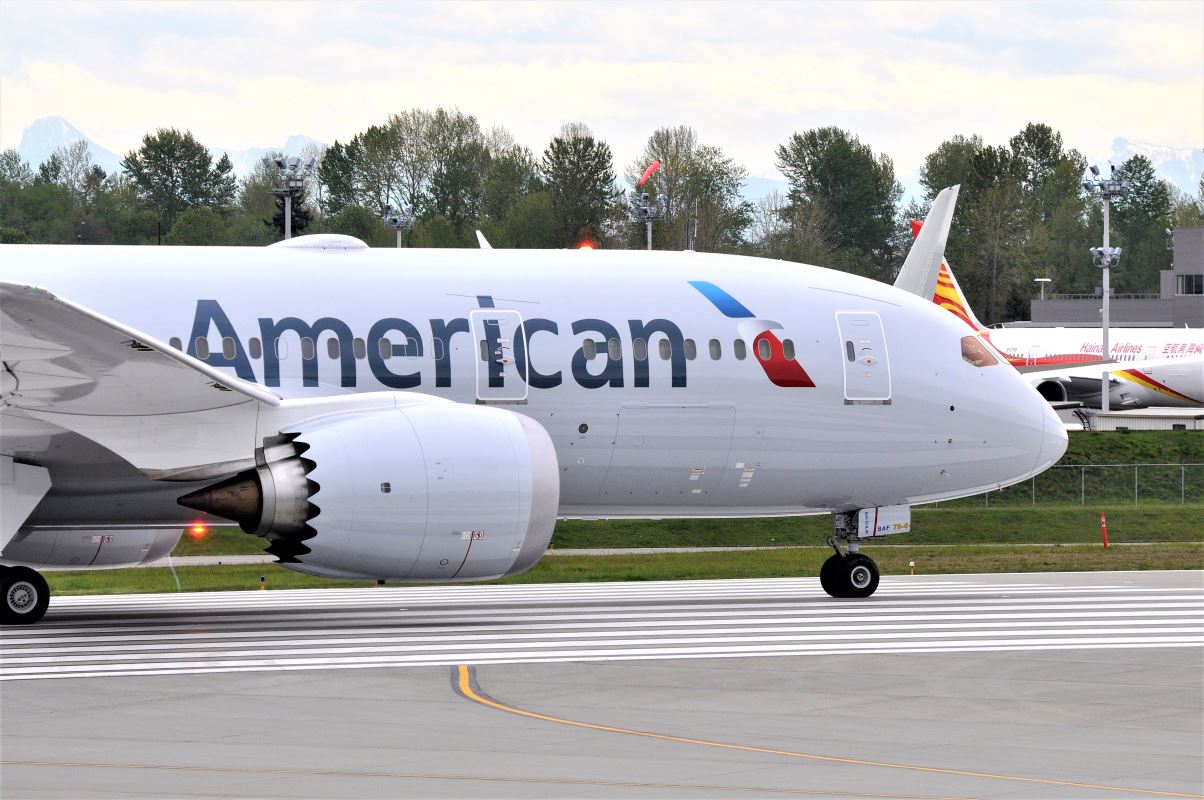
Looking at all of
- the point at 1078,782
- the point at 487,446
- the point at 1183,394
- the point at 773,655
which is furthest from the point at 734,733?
the point at 1183,394

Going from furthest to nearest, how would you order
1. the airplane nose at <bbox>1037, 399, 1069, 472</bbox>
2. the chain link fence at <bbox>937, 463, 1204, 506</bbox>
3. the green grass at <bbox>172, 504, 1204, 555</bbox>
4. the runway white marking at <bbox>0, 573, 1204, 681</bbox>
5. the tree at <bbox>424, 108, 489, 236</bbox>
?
Result: the tree at <bbox>424, 108, 489, 236</bbox> → the chain link fence at <bbox>937, 463, 1204, 506</bbox> → the green grass at <bbox>172, 504, 1204, 555</bbox> → the airplane nose at <bbox>1037, 399, 1069, 472</bbox> → the runway white marking at <bbox>0, 573, 1204, 681</bbox>

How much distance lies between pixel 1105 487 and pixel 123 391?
120ft

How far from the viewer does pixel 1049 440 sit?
21141mm

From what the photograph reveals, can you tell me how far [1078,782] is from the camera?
9.14 meters

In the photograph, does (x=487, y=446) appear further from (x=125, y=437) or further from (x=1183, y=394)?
(x=1183, y=394)

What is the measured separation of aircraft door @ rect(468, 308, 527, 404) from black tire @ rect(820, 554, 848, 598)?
5026 mm

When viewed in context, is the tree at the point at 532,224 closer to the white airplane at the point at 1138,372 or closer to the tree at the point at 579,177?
the tree at the point at 579,177

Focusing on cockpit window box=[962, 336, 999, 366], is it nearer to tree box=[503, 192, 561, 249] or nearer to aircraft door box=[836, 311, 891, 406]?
aircraft door box=[836, 311, 891, 406]

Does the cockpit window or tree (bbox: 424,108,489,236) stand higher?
tree (bbox: 424,108,489,236)

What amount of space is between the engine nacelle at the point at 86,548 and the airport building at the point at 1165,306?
93.1 m

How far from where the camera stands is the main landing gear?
20.8 meters

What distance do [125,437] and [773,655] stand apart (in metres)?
7.03

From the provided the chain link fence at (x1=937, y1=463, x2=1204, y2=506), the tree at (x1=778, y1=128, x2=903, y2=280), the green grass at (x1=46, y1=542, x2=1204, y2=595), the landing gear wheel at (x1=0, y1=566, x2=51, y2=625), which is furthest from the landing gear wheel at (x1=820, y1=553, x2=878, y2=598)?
the tree at (x1=778, y1=128, x2=903, y2=280)

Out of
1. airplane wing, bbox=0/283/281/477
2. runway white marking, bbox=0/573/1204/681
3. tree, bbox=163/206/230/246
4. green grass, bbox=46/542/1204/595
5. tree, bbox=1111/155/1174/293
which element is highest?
tree, bbox=1111/155/1174/293
